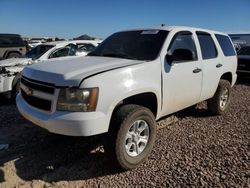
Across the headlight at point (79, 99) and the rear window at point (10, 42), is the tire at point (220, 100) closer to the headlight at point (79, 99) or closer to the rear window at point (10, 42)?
the headlight at point (79, 99)

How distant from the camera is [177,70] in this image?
443cm

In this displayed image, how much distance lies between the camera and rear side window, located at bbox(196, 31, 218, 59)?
529cm

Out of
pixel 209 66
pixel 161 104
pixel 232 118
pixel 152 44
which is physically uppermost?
pixel 152 44

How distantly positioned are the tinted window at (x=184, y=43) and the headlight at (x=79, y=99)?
1.70m

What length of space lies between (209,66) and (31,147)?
3.42 metres

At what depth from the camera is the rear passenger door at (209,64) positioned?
523 cm

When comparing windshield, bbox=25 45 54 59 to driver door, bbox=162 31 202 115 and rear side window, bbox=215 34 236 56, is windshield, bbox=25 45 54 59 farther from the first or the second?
driver door, bbox=162 31 202 115

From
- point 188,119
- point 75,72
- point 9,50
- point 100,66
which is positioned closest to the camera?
point 75,72

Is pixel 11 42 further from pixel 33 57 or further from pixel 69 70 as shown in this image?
pixel 69 70

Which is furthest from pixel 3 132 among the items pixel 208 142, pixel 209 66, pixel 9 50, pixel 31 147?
pixel 9 50

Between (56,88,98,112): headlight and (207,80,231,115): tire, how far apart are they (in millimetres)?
3485

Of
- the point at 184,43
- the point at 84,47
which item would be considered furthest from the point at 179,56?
the point at 84,47

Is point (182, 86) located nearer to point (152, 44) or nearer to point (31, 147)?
point (152, 44)

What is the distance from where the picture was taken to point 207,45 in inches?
216
